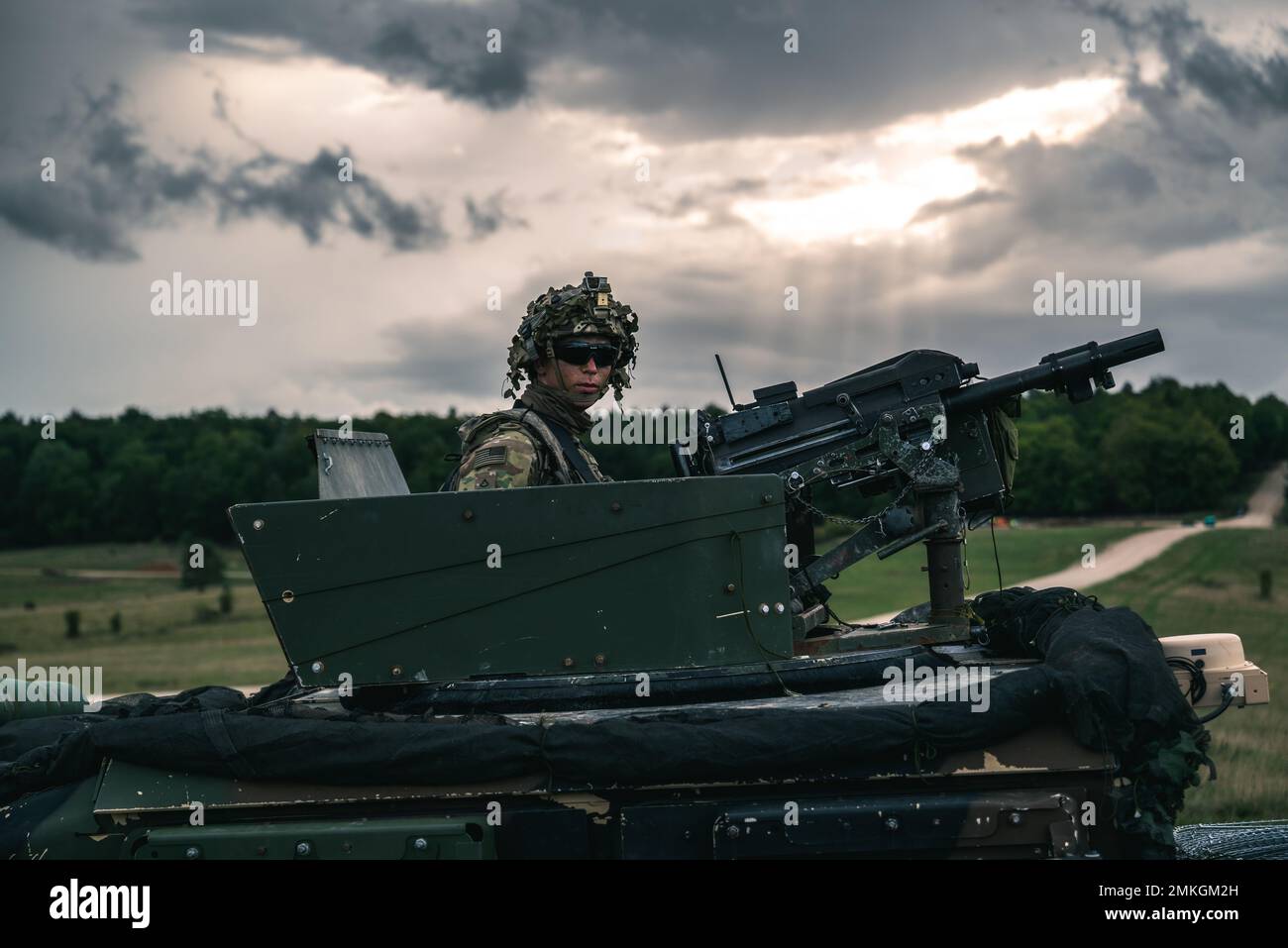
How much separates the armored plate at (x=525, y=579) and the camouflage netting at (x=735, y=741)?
0.69ft

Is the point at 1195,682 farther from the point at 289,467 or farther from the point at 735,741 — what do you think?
the point at 289,467

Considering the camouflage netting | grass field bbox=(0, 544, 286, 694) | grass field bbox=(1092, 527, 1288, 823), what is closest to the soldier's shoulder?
the camouflage netting

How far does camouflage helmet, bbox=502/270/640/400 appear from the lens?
18.1ft

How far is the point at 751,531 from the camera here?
4.42 metres

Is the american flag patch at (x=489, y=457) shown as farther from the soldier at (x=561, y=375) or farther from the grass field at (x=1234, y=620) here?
the grass field at (x=1234, y=620)

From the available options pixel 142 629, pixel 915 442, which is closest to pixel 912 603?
pixel 142 629

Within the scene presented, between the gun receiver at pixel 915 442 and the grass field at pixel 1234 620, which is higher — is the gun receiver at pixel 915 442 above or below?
above

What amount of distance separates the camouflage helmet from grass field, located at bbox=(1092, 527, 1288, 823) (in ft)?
19.5

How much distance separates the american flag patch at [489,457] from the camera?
510 centimetres

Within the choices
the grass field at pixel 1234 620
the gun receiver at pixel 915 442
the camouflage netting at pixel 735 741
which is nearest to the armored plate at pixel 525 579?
the camouflage netting at pixel 735 741

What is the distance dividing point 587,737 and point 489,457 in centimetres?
135
